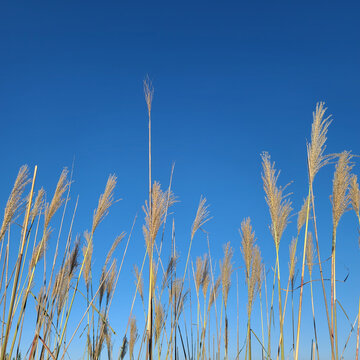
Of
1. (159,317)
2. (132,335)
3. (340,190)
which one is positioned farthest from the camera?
(132,335)

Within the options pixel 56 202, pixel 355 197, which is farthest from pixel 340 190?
pixel 56 202

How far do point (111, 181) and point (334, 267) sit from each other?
161 cm

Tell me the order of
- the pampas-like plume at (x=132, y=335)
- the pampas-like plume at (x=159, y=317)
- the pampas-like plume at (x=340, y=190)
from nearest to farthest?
the pampas-like plume at (x=340, y=190)
the pampas-like plume at (x=159, y=317)
the pampas-like plume at (x=132, y=335)

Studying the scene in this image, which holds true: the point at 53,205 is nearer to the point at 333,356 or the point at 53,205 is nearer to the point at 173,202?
the point at 173,202

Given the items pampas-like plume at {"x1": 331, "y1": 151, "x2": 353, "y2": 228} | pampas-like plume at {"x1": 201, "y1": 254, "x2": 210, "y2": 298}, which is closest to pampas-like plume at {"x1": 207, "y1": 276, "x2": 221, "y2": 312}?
pampas-like plume at {"x1": 201, "y1": 254, "x2": 210, "y2": 298}

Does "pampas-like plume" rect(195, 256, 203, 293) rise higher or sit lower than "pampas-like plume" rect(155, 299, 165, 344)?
higher

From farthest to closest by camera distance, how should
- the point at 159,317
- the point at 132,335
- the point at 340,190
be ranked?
1. the point at 132,335
2. the point at 159,317
3. the point at 340,190

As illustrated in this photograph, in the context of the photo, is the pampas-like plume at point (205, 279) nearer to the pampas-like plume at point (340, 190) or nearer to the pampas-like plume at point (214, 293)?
the pampas-like plume at point (214, 293)

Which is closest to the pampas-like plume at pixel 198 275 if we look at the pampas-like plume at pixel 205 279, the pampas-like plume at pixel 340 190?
the pampas-like plume at pixel 205 279

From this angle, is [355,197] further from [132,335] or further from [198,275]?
[132,335]

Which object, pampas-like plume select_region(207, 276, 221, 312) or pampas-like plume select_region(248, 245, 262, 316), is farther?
pampas-like plume select_region(207, 276, 221, 312)

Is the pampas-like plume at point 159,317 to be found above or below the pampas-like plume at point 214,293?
below

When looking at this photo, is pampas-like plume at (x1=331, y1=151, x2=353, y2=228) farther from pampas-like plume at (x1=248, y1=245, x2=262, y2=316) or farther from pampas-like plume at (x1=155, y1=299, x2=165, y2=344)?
pampas-like plume at (x1=155, y1=299, x2=165, y2=344)

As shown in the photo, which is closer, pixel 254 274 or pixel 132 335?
pixel 254 274
